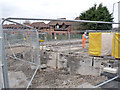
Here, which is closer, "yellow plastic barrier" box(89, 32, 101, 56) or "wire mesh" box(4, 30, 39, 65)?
"wire mesh" box(4, 30, 39, 65)

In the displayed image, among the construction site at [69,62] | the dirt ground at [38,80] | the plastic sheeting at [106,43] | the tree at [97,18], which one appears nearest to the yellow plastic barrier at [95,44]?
the construction site at [69,62]

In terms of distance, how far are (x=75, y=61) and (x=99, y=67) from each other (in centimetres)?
143

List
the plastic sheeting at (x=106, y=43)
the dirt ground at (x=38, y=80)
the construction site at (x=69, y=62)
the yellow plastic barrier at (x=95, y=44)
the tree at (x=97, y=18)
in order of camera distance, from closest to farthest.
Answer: the dirt ground at (x=38, y=80), the construction site at (x=69, y=62), the plastic sheeting at (x=106, y=43), the yellow plastic barrier at (x=95, y=44), the tree at (x=97, y=18)

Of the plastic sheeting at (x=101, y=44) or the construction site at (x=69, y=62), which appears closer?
the construction site at (x=69, y=62)

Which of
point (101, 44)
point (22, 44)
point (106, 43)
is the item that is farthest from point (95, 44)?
point (22, 44)

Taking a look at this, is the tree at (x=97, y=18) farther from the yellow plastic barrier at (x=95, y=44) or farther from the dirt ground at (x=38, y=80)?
the dirt ground at (x=38, y=80)

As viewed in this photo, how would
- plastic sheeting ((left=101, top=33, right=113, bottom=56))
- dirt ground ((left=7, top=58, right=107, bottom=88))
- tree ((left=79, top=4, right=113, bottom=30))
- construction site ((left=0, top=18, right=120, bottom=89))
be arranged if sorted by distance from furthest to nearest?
1. tree ((left=79, top=4, right=113, bottom=30))
2. plastic sheeting ((left=101, top=33, right=113, bottom=56))
3. construction site ((left=0, top=18, right=120, bottom=89))
4. dirt ground ((left=7, top=58, right=107, bottom=88))

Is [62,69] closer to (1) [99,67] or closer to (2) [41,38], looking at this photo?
(1) [99,67]

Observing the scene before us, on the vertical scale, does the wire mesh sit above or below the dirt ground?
above

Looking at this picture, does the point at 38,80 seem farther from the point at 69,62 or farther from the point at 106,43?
the point at 106,43

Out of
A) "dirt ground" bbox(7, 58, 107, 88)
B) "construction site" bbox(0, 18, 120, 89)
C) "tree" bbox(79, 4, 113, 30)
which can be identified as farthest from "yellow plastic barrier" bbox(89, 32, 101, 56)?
"tree" bbox(79, 4, 113, 30)

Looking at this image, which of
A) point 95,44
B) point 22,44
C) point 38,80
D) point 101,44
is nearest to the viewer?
point 38,80

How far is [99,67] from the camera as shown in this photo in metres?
5.17

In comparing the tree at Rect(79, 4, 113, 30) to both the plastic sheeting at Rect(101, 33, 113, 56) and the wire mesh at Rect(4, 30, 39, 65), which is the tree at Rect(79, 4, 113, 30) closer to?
the plastic sheeting at Rect(101, 33, 113, 56)
